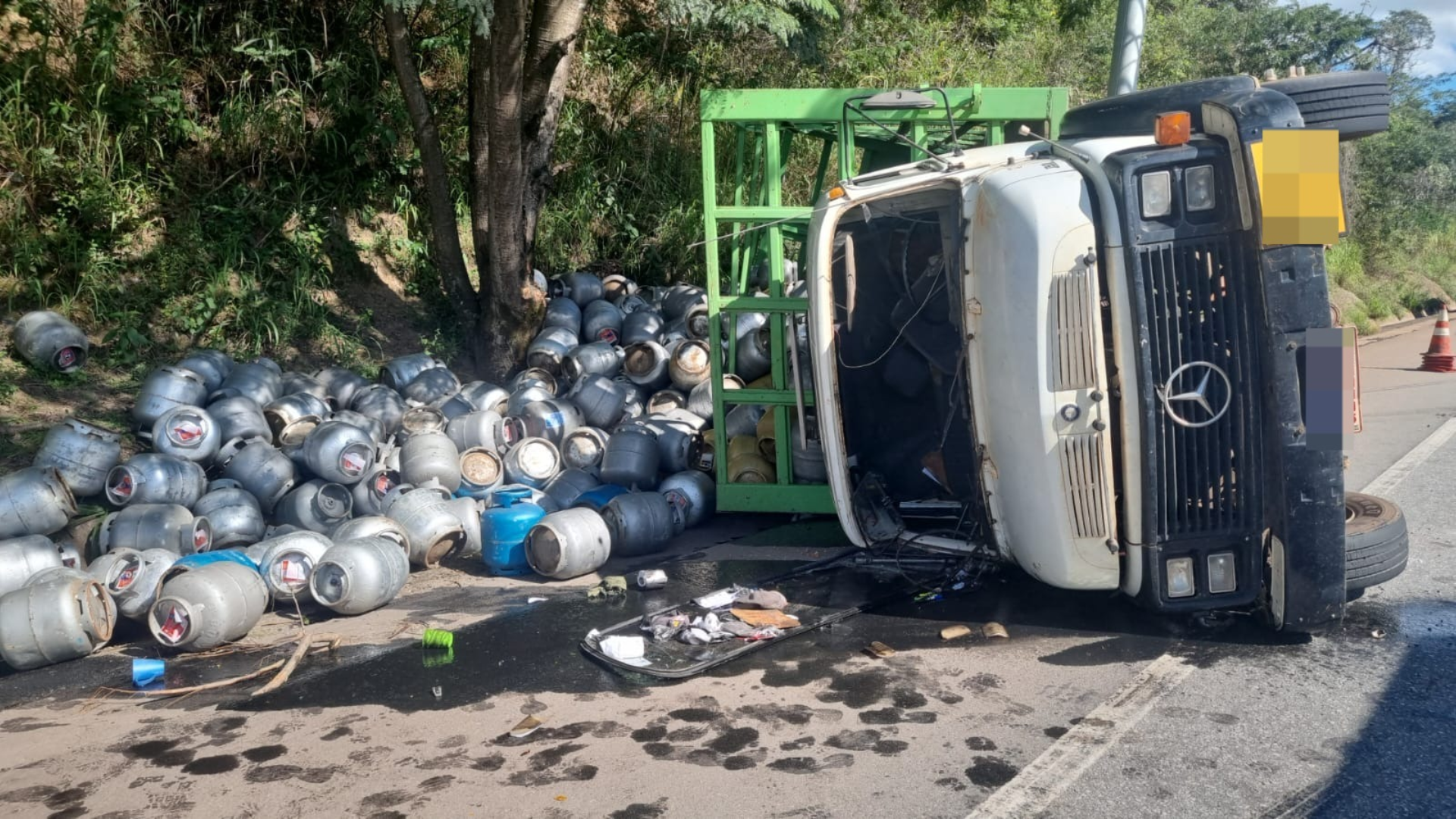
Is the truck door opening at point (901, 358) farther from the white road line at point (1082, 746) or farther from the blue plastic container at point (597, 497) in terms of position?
the blue plastic container at point (597, 497)

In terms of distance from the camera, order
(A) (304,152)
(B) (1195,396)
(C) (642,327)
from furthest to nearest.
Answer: (A) (304,152), (C) (642,327), (B) (1195,396)

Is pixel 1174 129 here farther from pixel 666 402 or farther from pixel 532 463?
pixel 666 402

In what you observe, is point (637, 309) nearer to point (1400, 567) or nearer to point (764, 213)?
point (764, 213)

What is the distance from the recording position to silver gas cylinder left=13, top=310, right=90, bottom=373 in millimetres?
8641

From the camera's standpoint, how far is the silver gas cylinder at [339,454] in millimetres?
6859

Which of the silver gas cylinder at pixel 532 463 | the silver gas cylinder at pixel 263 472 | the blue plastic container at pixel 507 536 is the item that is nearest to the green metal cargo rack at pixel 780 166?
the silver gas cylinder at pixel 532 463

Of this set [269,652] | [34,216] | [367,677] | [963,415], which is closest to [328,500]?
[269,652]

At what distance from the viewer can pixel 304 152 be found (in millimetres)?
11211

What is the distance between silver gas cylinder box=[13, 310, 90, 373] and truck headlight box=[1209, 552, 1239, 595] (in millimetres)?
8228

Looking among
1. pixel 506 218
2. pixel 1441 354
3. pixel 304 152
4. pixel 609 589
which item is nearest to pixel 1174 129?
pixel 609 589

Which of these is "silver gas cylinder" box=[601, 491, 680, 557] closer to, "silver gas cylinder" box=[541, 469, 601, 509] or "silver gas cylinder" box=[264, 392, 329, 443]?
"silver gas cylinder" box=[541, 469, 601, 509]

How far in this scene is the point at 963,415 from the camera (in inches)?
226

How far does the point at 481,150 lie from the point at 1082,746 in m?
7.35

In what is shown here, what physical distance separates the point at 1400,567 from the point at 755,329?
13.8 ft
